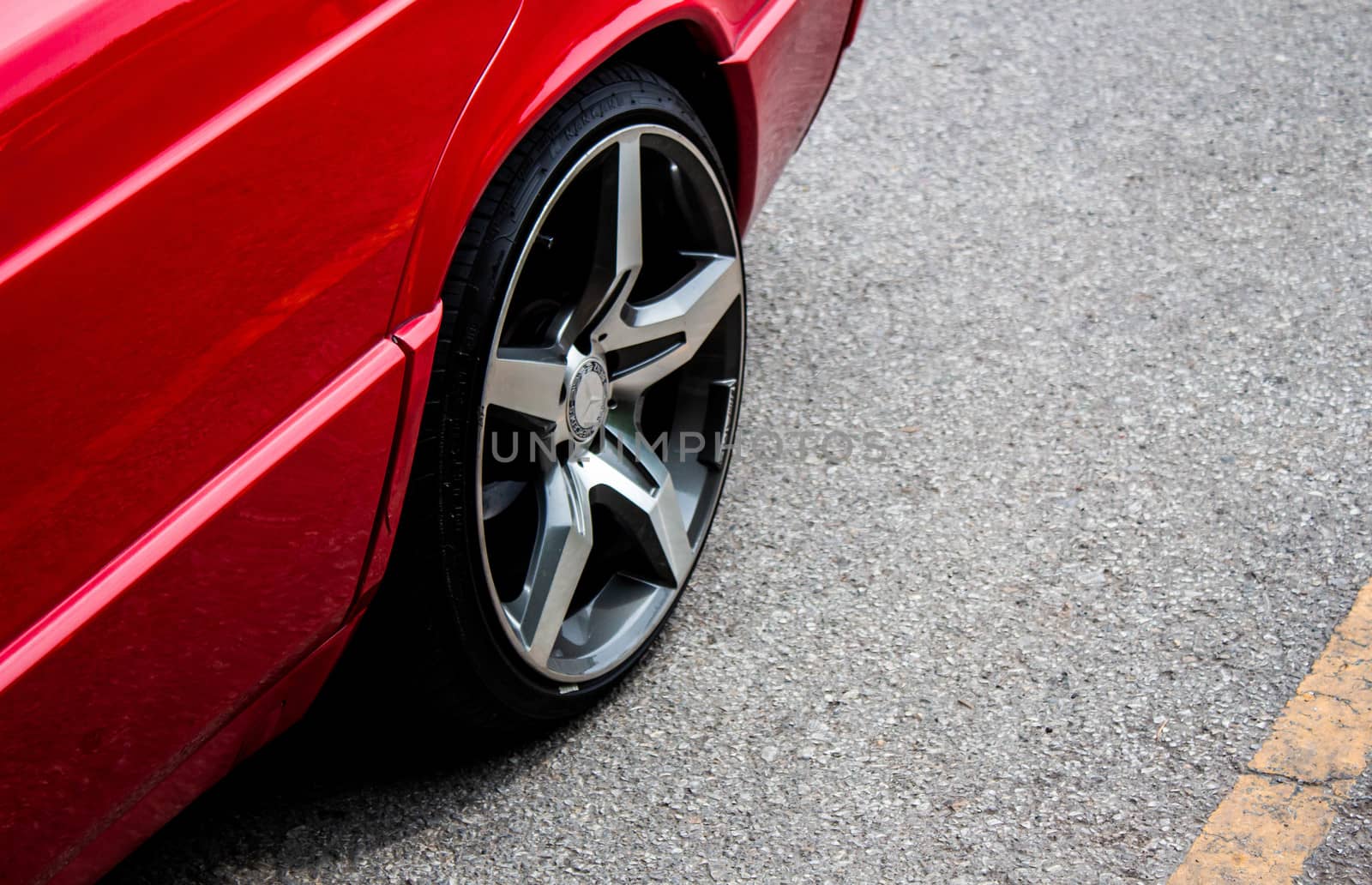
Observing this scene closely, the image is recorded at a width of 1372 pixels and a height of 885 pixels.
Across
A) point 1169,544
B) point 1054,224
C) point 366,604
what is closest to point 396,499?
point 366,604

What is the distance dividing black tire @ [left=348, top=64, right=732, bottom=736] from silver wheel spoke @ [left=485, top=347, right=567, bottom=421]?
42 millimetres

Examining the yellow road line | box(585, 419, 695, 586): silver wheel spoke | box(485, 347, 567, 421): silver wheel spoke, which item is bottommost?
the yellow road line

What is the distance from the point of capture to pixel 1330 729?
2137 mm

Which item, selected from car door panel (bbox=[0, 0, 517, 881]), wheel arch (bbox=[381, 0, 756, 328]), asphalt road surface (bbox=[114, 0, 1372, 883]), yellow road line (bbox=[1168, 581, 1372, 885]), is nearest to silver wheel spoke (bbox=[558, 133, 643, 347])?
wheel arch (bbox=[381, 0, 756, 328])

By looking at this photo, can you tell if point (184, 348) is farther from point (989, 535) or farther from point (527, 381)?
point (989, 535)

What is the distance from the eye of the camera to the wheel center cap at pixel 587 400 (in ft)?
6.45

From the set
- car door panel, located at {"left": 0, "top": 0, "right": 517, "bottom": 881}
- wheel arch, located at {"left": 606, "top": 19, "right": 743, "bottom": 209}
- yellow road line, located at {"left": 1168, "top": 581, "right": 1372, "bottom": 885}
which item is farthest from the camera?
wheel arch, located at {"left": 606, "top": 19, "right": 743, "bottom": 209}

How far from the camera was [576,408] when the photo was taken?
1.97 m

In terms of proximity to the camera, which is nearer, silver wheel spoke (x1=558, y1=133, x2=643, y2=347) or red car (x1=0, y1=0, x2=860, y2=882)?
red car (x1=0, y1=0, x2=860, y2=882)

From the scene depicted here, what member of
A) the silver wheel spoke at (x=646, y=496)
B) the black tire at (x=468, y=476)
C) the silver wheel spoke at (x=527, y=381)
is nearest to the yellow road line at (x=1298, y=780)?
the silver wheel spoke at (x=646, y=496)

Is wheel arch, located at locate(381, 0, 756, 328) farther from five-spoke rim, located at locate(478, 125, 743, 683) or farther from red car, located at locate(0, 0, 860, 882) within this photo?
five-spoke rim, located at locate(478, 125, 743, 683)

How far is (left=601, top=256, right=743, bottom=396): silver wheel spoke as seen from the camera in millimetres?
2082

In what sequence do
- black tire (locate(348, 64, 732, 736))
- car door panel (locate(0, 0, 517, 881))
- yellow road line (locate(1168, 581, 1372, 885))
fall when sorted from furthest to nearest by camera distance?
1. yellow road line (locate(1168, 581, 1372, 885))
2. black tire (locate(348, 64, 732, 736))
3. car door panel (locate(0, 0, 517, 881))

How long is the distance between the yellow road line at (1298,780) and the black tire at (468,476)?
1043 mm
